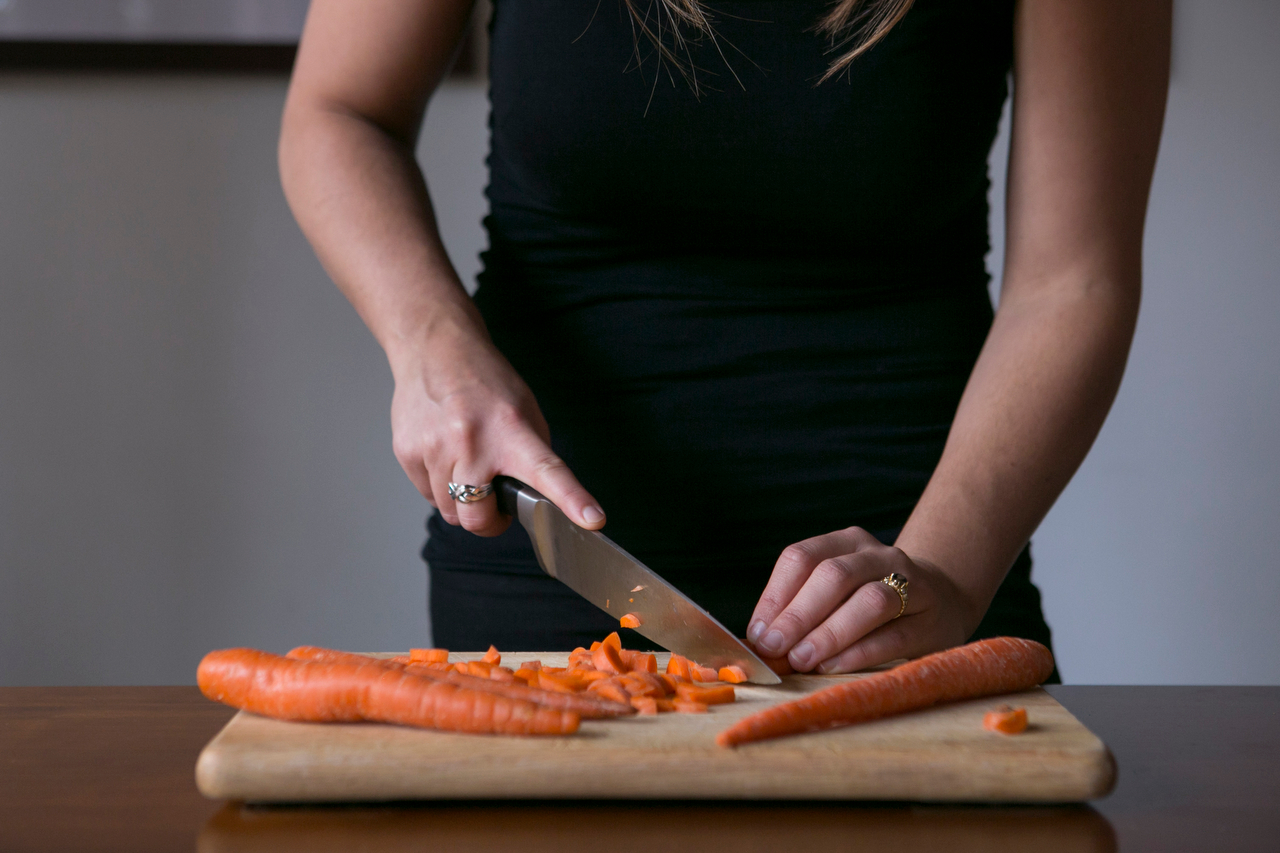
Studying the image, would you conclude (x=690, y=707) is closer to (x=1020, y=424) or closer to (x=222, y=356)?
(x=1020, y=424)

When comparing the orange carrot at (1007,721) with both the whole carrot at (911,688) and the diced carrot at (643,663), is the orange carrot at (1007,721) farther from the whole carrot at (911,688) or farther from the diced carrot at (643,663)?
the diced carrot at (643,663)

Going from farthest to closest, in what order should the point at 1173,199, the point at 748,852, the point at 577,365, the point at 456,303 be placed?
the point at 1173,199 → the point at 577,365 → the point at 456,303 → the point at 748,852

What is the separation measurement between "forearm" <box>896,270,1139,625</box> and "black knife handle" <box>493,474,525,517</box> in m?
0.35

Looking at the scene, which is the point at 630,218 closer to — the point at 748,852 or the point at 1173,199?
the point at 748,852

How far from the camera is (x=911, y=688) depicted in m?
0.76

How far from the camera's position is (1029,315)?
1.05m

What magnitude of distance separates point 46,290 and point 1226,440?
2376 millimetres

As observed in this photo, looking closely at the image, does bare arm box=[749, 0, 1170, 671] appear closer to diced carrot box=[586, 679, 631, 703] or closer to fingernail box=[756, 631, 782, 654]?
fingernail box=[756, 631, 782, 654]

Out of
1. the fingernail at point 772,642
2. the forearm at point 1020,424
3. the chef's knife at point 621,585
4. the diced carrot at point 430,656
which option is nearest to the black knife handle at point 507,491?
the chef's knife at point 621,585

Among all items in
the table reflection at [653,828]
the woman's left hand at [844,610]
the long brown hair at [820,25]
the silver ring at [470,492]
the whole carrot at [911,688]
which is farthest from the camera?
the long brown hair at [820,25]

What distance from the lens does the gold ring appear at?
0.83 meters

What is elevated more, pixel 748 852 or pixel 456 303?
pixel 456 303

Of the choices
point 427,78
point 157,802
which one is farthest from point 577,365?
point 157,802

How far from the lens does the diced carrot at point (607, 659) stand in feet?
2.76
